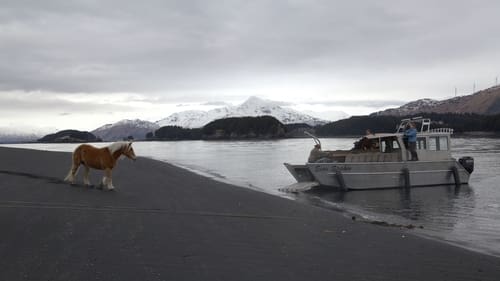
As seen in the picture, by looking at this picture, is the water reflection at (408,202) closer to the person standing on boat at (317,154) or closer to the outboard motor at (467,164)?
the outboard motor at (467,164)

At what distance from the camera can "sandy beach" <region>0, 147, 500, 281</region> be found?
657 centimetres

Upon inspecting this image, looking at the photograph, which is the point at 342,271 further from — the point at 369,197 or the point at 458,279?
the point at 369,197

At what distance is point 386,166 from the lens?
26.7m

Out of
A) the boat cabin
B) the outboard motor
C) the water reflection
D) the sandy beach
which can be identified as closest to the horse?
the sandy beach

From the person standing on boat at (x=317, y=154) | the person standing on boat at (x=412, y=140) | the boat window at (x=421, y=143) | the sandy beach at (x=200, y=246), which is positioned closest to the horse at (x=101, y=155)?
the sandy beach at (x=200, y=246)

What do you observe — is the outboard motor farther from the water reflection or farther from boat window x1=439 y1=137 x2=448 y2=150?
the water reflection

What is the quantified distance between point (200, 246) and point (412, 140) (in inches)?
868

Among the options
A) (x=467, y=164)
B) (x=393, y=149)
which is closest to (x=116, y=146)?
(x=393, y=149)

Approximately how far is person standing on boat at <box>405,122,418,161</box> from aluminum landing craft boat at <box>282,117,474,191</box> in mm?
248

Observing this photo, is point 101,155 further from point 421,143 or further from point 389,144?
point 421,143

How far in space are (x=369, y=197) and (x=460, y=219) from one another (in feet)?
23.3

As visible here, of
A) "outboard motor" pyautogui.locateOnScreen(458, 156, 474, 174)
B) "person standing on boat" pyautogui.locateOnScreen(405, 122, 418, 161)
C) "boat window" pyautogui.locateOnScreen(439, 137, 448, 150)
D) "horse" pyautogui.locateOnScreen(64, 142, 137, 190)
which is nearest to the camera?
"horse" pyautogui.locateOnScreen(64, 142, 137, 190)

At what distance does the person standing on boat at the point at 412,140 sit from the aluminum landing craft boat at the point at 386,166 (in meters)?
0.25

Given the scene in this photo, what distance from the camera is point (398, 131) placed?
95.5ft
